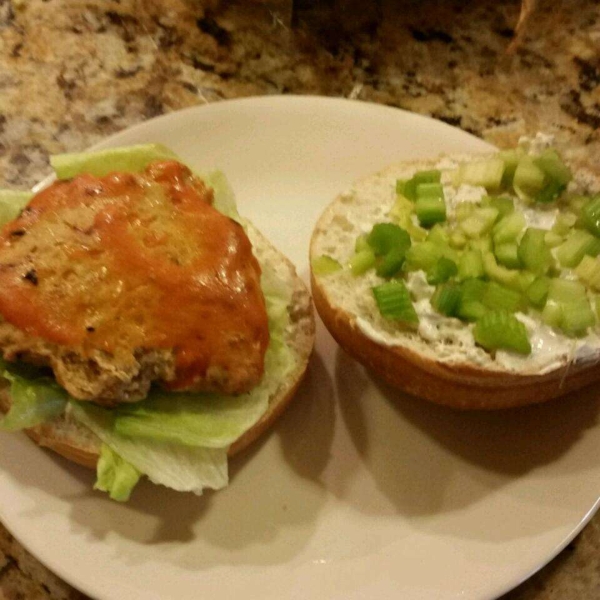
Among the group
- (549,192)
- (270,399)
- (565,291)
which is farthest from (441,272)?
(270,399)

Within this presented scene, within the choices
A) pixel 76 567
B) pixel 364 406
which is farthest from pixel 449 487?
pixel 76 567

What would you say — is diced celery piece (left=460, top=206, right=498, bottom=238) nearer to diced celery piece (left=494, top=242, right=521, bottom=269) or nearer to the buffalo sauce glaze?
diced celery piece (left=494, top=242, right=521, bottom=269)

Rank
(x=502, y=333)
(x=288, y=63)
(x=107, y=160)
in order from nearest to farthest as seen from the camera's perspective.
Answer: (x=502, y=333) < (x=107, y=160) < (x=288, y=63)

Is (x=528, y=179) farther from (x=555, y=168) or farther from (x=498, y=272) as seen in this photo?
(x=498, y=272)

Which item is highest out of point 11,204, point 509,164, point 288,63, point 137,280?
point 509,164

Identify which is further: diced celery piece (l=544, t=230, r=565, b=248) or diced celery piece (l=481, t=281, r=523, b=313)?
diced celery piece (l=544, t=230, r=565, b=248)

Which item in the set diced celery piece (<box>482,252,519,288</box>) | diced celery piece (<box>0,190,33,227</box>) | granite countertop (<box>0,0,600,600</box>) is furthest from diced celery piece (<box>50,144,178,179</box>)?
diced celery piece (<box>482,252,519,288</box>)
